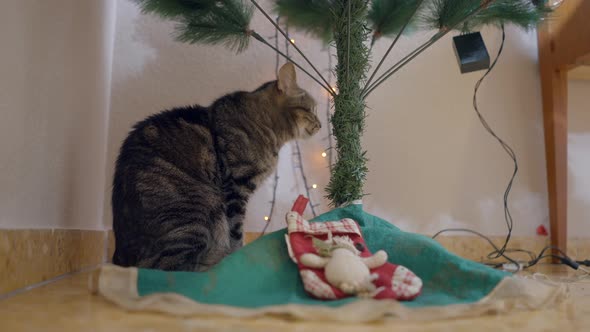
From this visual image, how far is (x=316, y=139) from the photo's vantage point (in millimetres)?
1571

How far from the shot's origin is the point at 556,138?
1538mm

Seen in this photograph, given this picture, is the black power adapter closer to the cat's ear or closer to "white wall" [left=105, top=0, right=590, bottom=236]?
"white wall" [left=105, top=0, right=590, bottom=236]

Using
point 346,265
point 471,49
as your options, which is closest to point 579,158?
point 471,49

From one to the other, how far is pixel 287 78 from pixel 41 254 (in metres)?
0.75

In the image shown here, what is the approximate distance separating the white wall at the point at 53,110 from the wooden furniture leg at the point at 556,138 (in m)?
1.46

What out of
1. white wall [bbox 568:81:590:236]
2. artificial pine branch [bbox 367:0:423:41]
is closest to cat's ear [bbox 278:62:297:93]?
artificial pine branch [bbox 367:0:423:41]

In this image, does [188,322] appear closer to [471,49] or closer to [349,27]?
[349,27]

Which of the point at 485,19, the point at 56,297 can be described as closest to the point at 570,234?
the point at 485,19

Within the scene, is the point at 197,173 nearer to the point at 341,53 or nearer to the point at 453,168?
the point at 341,53

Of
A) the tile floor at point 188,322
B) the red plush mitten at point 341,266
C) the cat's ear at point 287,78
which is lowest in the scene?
the tile floor at point 188,322

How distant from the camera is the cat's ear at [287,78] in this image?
124 centimetres

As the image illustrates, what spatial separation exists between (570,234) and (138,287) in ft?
5.32

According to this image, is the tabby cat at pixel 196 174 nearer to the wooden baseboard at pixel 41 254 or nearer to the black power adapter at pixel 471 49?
the wooden baseboard at pixel 41 254

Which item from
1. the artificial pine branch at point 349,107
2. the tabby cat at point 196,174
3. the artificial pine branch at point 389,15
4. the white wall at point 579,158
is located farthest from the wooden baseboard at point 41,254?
the white wall at point 579,158
